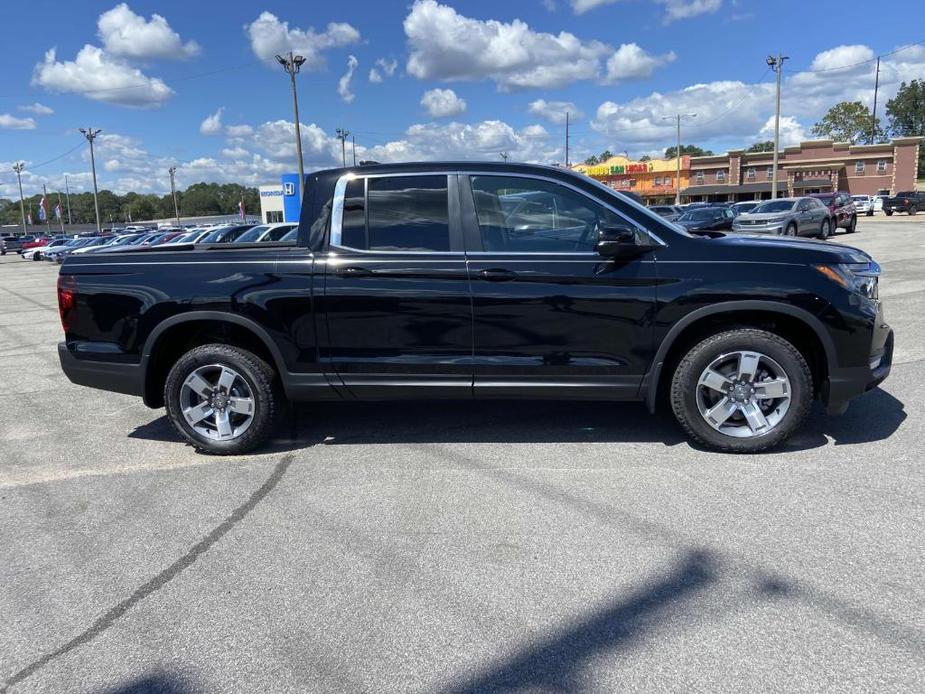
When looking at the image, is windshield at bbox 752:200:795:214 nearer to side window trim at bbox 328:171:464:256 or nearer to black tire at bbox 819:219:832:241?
black tire at bbox 819:219:832:241

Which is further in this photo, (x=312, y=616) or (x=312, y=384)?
(x=312, y=384)

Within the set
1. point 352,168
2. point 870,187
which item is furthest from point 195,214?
point 352,168

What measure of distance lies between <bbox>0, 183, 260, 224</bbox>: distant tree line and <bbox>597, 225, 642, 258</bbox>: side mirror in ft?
497

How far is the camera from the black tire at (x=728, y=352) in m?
4.39

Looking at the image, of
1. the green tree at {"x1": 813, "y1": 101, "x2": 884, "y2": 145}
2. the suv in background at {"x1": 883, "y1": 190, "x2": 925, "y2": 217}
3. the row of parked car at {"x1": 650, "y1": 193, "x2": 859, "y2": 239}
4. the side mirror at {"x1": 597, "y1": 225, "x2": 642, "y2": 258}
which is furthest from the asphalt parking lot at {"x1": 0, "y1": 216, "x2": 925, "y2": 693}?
the green tree at {"x1": 813, "y1": 101, "x2": 884, "y2": 145}

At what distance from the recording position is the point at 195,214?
523ft

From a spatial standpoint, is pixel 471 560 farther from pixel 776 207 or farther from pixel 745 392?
pixel 776 207

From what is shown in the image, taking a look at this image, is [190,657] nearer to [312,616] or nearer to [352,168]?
[312,616]

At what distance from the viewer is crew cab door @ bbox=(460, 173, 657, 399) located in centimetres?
438

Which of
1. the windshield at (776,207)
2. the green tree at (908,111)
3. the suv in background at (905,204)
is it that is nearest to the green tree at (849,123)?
the green tree at (908,111)

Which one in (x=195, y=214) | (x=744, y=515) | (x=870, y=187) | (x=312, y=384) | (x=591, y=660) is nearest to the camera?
(x=591, y=660)

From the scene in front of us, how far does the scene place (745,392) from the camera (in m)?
4.48

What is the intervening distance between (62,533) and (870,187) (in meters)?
82.5

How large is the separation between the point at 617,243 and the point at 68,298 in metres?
3.80
